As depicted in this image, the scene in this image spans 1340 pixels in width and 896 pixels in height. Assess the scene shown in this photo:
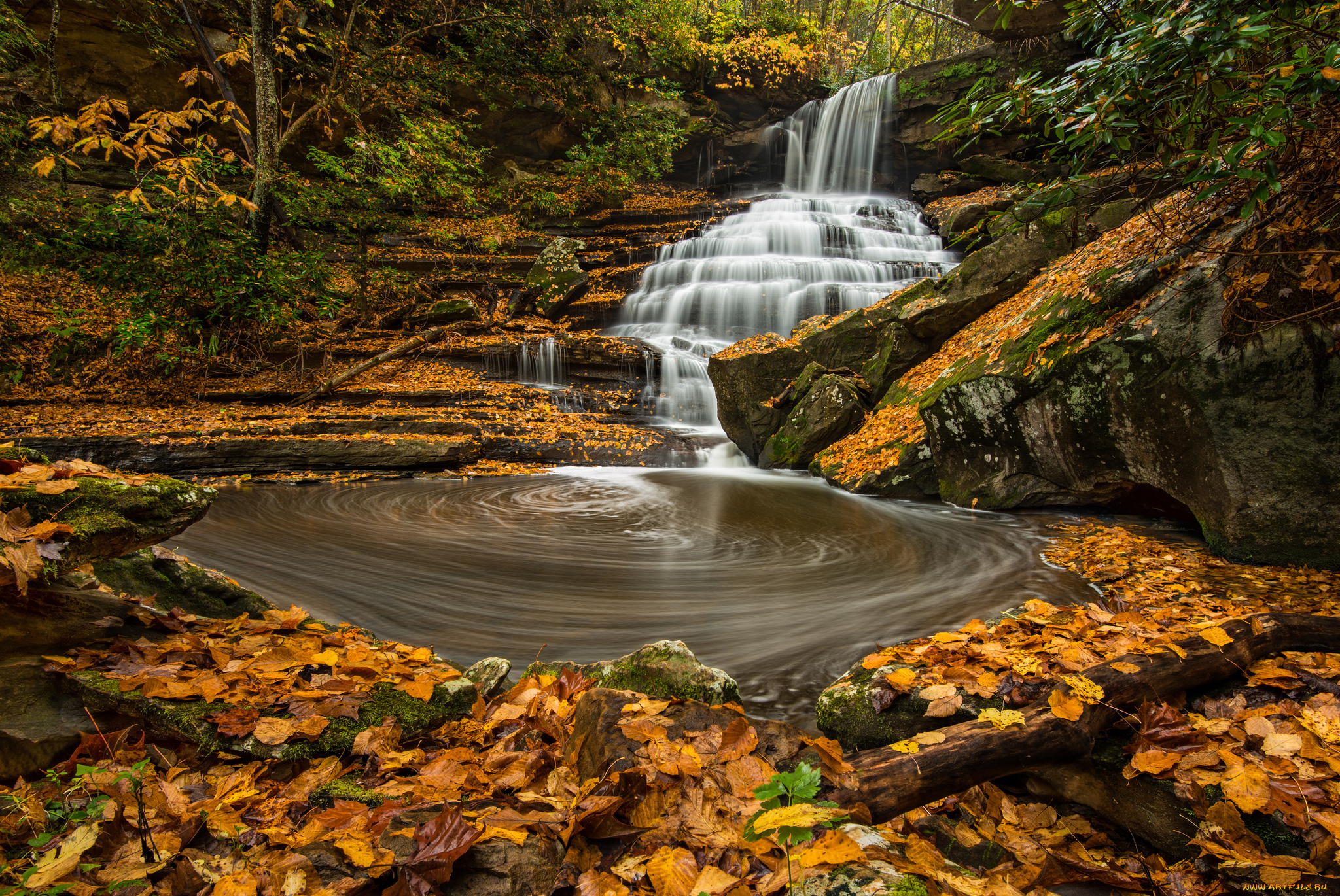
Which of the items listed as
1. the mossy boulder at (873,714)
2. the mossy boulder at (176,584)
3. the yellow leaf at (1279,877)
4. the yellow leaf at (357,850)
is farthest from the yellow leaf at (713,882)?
the mossy boulder at (176,584)

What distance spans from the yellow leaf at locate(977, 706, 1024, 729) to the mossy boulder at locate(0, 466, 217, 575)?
3121 millimetres

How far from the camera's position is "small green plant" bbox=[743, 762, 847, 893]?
1.02 m

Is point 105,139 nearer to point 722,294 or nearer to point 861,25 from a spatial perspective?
point 722,294

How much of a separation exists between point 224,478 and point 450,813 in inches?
356

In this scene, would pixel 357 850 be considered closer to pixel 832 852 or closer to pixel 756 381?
pixel 832 852

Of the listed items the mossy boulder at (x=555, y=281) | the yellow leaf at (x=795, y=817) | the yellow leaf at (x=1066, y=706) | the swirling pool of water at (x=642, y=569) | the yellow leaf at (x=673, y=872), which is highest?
the mossy boulder at (x=555, y=281)

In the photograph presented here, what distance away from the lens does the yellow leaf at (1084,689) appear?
1.77 meters

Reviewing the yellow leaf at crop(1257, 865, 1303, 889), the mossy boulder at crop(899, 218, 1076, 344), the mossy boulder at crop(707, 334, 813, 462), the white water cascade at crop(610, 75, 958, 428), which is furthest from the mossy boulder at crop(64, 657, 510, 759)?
the white water cascade at crop(610, 75, 958, 428)

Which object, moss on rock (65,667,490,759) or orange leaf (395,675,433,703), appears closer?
moss on rock (65,667,490,759)

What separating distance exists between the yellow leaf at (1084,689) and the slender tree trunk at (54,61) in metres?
19.2

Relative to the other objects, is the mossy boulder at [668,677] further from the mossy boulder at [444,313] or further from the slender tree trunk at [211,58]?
the mossy boulder at [444,313]

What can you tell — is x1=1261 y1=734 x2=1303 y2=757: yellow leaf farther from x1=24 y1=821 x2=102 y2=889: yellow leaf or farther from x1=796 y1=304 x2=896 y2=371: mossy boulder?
x1=796 y1=304 x2=896 y2=371: mossy boulder

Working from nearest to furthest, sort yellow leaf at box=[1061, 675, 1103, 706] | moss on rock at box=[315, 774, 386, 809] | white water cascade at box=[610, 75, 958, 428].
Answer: moss on rock at box=[315, 774, 386, 809] → yellow leaf at box=[1061, 675, 1103, 706] → white water cascade at box=[610, 75, 958, 428]

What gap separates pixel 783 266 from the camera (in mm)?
15031
